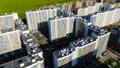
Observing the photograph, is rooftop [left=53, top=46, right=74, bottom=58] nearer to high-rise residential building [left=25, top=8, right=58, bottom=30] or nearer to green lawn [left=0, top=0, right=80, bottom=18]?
high-rise residential building [left=25, top=8, right=58, bottom=30]

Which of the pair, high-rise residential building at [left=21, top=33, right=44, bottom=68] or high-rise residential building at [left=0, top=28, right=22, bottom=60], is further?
high-rise residential building at [left=0, top=28, right=22, bottom=60]

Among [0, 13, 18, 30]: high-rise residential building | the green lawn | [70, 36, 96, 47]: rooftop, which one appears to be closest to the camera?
[70, 36, 96, 47]: rooftop

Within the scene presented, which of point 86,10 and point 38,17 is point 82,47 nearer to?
point 38,17

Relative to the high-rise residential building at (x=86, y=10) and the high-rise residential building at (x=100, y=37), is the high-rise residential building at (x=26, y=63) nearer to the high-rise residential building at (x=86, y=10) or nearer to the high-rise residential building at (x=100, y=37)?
the high-rise residential building at (x=100, y=37)

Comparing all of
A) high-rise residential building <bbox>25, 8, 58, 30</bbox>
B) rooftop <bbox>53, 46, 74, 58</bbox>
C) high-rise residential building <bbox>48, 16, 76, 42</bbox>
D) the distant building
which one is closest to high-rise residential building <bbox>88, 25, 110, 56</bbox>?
high-rise residential building <bbox>48, 16, 76, 42</bbox>

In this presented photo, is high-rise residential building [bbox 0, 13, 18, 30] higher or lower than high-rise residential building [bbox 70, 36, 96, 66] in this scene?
higher

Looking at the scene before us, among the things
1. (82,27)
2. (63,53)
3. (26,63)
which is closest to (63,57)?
(63,53)

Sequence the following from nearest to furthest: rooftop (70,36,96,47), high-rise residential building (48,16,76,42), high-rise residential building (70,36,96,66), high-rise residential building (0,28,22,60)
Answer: high-rise residential building (70,36,96,66)
rooftop (70,36,96,47)
high-rise residential building (0,28,22,60)
high-rise residential building (48,16,76,42)
